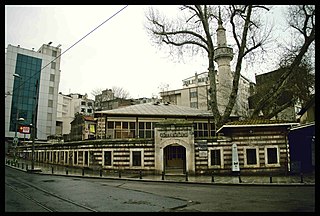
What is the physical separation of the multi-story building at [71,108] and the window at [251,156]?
96.8 feet

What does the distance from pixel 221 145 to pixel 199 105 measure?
4605cm

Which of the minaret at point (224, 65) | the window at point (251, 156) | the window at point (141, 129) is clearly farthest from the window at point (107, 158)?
the minaret at point (224, 65)

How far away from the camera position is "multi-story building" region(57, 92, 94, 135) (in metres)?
44.7

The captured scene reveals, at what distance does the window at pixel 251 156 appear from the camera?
21.4 meters

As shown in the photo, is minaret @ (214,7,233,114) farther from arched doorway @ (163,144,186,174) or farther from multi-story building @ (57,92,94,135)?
multi-story building @ (57,92,94,135)

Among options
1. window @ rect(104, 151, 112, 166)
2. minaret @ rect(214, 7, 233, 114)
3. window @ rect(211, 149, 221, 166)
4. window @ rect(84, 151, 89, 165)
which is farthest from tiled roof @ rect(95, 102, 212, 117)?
window @ rect(211, 149, 221, 166)

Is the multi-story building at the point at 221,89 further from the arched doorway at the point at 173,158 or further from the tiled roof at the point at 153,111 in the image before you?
the arched doorway at the point at 173,158

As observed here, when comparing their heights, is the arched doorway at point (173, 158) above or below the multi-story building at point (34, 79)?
below

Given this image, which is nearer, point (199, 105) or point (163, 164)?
point (163, 164)

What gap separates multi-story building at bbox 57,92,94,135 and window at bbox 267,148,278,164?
3088 cm
